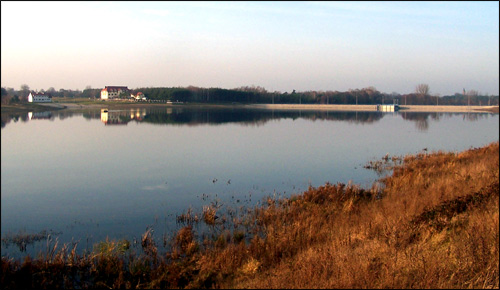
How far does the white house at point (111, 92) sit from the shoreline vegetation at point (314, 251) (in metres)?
39.3

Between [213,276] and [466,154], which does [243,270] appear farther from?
[466,154]

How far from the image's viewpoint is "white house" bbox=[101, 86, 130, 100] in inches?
1745

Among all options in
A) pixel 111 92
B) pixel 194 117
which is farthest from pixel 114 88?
pixel 194 117

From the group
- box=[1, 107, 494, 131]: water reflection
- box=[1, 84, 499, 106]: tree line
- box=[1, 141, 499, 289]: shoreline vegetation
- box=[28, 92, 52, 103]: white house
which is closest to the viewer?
box=[1, 141, 499, 289]: shoreline vegetation

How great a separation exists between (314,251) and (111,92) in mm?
48181

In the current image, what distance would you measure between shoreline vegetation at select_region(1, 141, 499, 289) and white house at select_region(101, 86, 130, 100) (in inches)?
1546

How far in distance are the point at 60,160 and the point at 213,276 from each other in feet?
38.9

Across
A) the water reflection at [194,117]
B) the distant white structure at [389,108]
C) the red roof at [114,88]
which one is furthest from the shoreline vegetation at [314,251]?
the distant white structure at [389,108]

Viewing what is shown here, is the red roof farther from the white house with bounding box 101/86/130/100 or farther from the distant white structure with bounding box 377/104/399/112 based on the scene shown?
the distant white structure with bounding box 377/104/399/112

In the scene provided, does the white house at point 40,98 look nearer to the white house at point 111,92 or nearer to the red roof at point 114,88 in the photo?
the white house at point 111,92

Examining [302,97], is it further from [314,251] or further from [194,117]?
[314,251]

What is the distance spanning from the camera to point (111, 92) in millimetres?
49188

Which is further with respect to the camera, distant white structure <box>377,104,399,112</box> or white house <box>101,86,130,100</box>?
distant white structure <box>377,104,399,112</box>

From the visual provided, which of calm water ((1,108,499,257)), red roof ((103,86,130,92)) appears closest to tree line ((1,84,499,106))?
red roof ((103,86,130,92))
